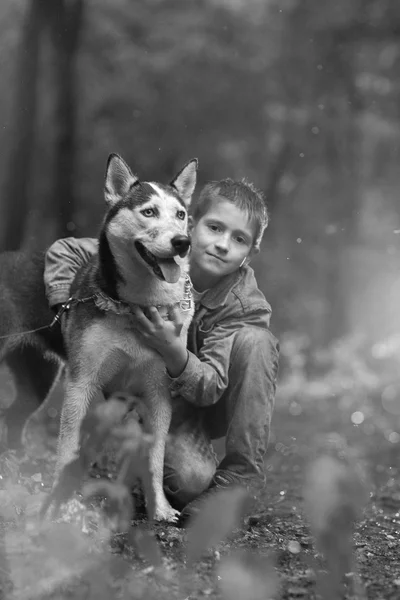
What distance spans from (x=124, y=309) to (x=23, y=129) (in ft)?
5.09

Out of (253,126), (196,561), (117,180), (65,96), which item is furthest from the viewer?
(253,126)

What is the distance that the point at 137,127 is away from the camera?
3662 millimetres

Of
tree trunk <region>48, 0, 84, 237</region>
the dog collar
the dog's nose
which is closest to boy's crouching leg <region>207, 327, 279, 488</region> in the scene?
the dog collar

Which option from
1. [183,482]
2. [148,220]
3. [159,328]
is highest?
[148,220]

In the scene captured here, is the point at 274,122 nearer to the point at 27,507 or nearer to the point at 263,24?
the point at 263,24

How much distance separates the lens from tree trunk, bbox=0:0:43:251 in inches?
128

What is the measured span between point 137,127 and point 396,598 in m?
2.71

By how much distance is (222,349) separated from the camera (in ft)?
7.54

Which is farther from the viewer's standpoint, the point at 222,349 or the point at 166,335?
the point at 222,349

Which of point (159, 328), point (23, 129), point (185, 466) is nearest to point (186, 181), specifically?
point (159, 328)

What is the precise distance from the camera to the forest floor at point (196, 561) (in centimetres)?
130

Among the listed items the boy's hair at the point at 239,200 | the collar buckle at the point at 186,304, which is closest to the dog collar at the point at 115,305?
the collar buckle at the point at 186,304

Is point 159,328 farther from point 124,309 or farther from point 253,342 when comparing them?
point 253,342

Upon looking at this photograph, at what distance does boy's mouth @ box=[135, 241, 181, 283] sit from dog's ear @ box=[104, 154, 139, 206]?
240mm
